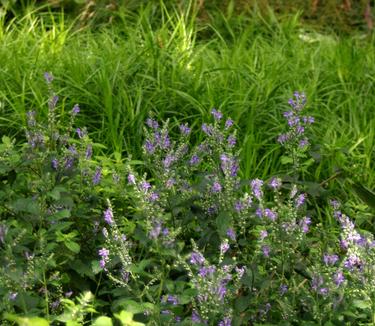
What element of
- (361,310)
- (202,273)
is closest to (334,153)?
(361,310)

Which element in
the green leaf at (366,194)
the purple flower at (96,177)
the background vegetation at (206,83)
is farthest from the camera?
the background vegetation at (206,83)

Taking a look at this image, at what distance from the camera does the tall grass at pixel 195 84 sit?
387 centimetres

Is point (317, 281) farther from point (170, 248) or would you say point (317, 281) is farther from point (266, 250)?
point (170, 248)

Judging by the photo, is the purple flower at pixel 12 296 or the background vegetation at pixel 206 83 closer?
the purple flower at pixel 12 296

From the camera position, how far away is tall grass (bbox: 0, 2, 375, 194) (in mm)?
3865

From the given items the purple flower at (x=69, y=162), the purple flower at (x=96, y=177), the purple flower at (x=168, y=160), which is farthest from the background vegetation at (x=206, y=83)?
the purple flower at (x=168, y=160)

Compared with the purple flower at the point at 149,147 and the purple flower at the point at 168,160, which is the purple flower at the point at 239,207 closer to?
the purple flower at the point at 168,160

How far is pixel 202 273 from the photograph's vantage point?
2123 mm

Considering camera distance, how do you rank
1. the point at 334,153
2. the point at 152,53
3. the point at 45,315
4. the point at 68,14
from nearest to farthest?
the point at 45,315 → the point at 334,153 → the point at 152,53 → the point at 68,14

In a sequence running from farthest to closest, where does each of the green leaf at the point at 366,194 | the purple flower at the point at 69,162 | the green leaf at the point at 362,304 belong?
the green leaf at the point at 366,194, the purple flower at the point at 69,162, the green leaf at the point at 362,304

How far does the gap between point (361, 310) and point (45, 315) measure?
0.90 metres

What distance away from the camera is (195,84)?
4.19 metres

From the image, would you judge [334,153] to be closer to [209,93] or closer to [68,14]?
[209,93]

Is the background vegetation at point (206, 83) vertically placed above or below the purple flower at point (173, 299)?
below
